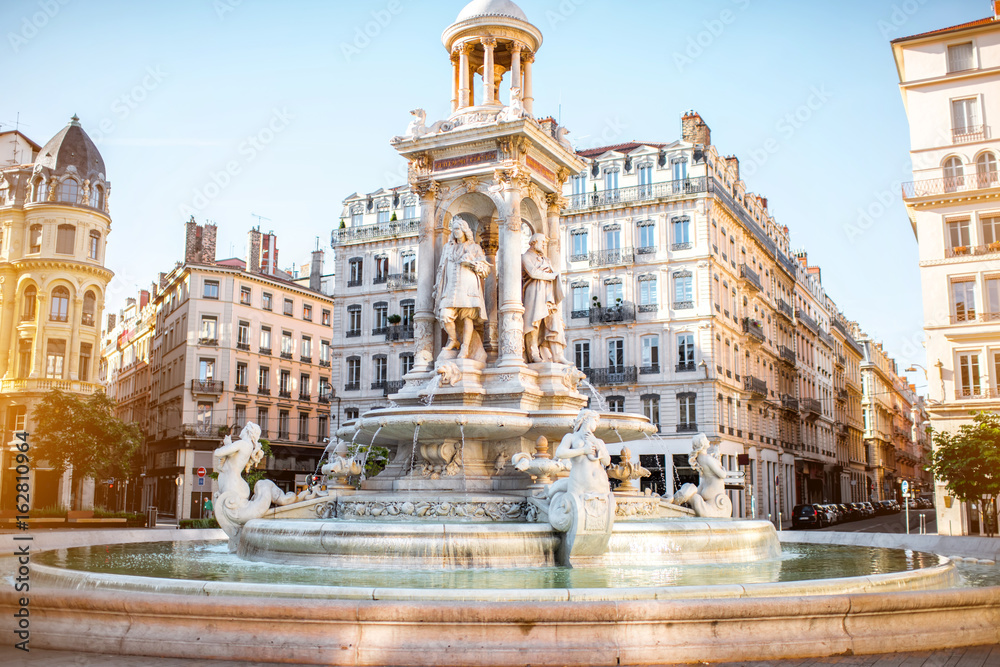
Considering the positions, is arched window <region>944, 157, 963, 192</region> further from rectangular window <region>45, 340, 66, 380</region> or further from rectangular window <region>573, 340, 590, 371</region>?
rectangular window <region>45, 340, 66, 380</region>

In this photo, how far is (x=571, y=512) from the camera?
10.2 metres

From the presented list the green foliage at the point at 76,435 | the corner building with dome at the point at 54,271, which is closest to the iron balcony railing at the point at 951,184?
the green foliage at the point at 76,435

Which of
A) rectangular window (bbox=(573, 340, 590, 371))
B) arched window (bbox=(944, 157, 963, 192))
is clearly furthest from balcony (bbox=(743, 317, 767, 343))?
arched window (bbox=(944, 157, 963, 192))

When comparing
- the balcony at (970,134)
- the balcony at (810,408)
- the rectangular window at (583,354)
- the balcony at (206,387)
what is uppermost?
the balcony at (970,134)

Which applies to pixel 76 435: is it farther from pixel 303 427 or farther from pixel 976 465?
pixel 976 465

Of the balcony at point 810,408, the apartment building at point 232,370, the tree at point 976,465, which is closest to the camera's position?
the tree at point 976,465

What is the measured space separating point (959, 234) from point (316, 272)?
47.9 meters

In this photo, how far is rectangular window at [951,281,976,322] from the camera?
1523 inches

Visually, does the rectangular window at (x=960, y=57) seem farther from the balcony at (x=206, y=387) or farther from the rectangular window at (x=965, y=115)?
the balcony at (x=206, y=387)

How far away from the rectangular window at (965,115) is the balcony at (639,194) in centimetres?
1249

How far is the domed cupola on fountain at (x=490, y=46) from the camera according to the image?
53.6 feet

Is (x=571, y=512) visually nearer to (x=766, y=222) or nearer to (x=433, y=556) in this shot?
(x=433, y=556)

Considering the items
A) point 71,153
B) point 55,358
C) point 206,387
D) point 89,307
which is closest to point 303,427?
point 206,387

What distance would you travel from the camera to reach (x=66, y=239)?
167ft
